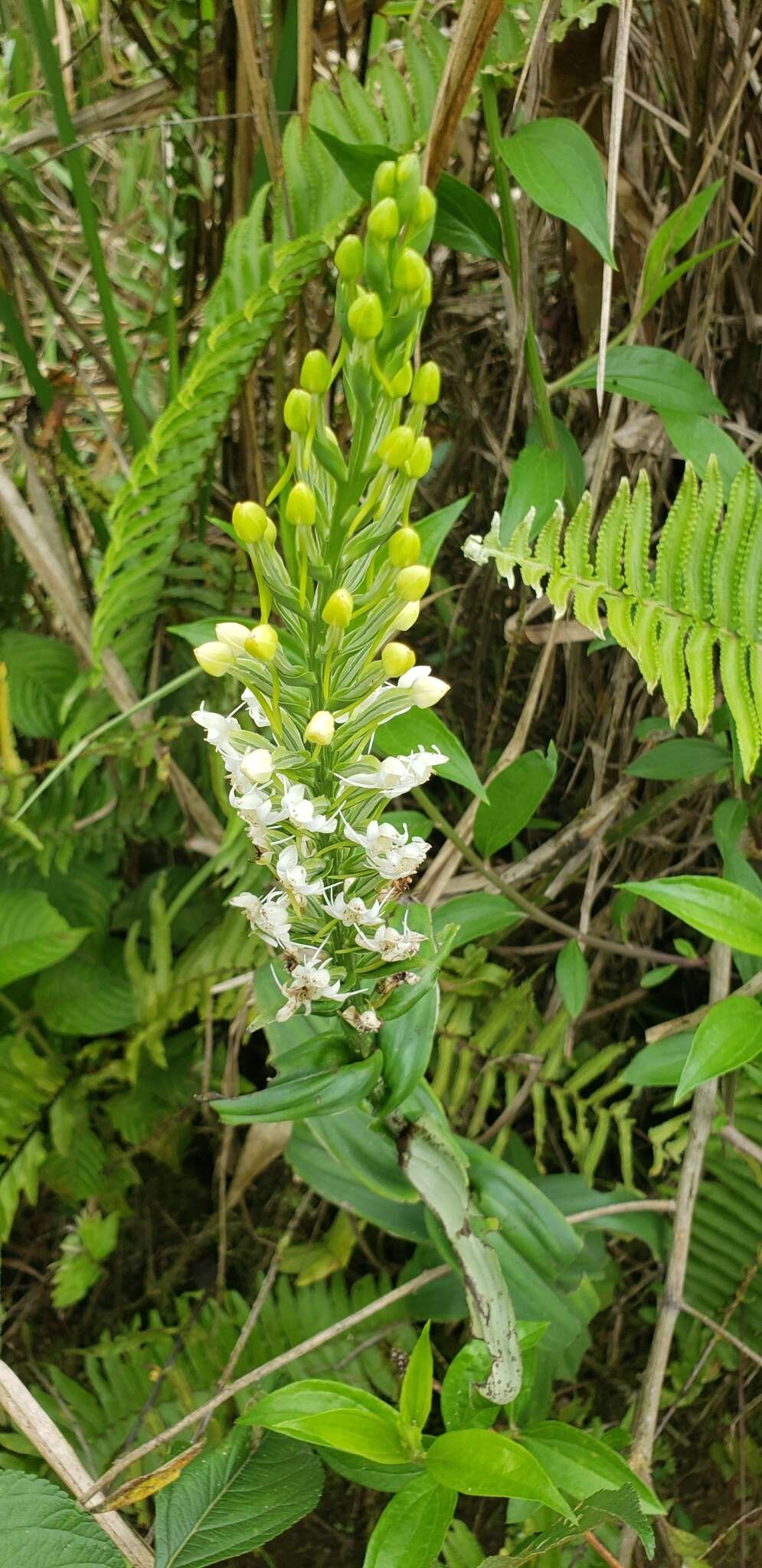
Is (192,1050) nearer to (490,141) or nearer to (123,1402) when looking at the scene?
(123,1402)

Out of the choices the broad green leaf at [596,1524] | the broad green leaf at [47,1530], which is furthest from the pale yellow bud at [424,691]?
the broad green leaf at [47,1530]

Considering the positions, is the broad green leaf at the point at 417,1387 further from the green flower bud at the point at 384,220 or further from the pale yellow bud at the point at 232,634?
the green flower bud at the point at 384,220

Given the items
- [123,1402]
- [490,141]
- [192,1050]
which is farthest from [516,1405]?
[490,141]

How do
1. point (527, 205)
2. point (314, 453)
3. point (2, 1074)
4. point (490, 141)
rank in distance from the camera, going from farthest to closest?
point (2, 1074) → point (527, 205) → point (490, 141) → point (314, 453)

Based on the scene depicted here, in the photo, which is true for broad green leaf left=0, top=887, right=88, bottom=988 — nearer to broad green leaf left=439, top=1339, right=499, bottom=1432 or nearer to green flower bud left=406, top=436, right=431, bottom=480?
broad green leaf left=439, top=1339, right=499, bottom=1432

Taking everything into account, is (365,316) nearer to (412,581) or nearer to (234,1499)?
(412,581)

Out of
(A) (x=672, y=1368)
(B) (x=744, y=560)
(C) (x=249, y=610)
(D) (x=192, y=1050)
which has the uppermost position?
(B) (x=744, y=560)

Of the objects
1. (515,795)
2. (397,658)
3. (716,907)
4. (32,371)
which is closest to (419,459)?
(397,658)
